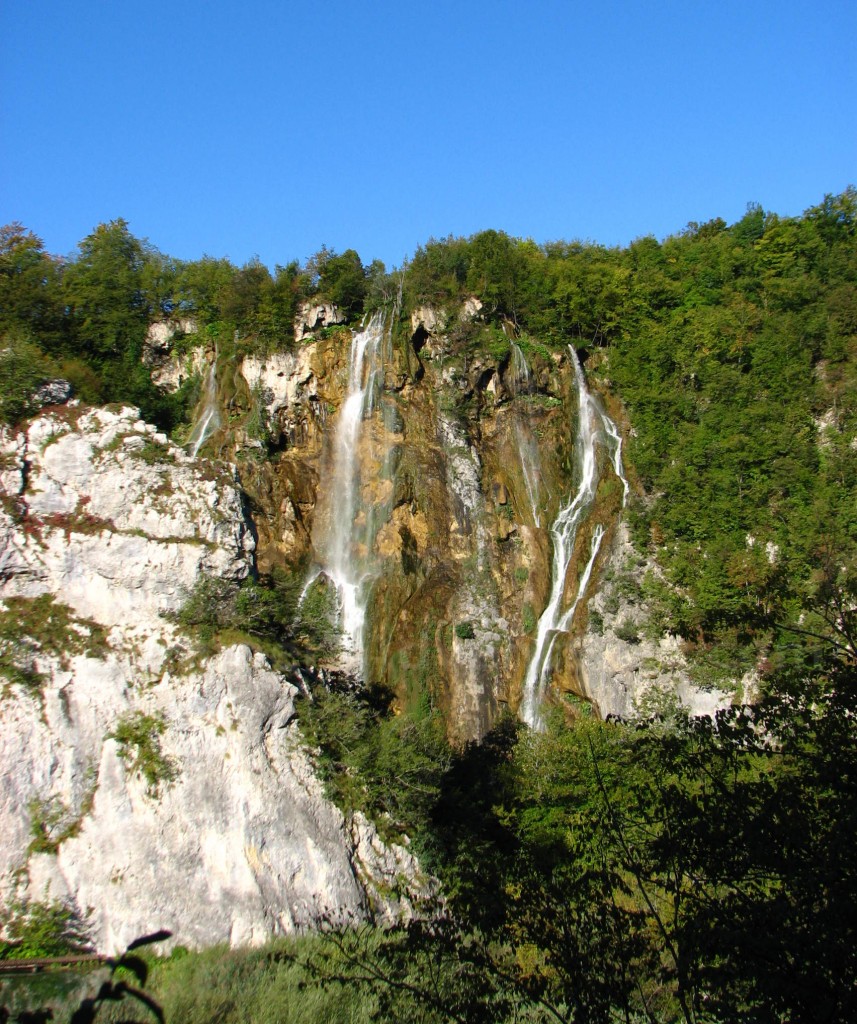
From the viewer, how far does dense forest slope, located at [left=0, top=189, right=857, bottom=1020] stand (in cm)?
909

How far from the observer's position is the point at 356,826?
1864 cm

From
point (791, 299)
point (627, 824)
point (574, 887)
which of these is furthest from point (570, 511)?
point (574, 887)

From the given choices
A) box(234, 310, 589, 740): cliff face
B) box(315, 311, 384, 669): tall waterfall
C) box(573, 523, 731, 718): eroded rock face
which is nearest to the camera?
box(573, 523, 731, 718): eroded rock face

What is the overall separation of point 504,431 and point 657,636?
1154cm

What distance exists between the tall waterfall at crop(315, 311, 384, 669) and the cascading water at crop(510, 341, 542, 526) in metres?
5.95

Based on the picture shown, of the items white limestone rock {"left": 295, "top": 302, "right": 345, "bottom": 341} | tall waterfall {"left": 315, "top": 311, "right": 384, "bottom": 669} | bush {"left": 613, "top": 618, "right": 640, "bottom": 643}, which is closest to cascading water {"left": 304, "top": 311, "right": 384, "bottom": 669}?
tall waterfall {"left": 315, "top": 311, "right": 384, "bottom": 669}

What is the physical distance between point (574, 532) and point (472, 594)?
15.1ft

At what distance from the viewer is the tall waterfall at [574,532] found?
2739 cm

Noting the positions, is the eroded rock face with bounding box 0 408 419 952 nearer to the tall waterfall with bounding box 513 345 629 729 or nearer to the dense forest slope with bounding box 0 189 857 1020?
the dense forest slope with bounding box 0 189 857 1020

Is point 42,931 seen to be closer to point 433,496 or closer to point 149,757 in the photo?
point 149,757

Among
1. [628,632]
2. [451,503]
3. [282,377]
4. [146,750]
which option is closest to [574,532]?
[451,503]

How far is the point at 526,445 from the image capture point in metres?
32.8

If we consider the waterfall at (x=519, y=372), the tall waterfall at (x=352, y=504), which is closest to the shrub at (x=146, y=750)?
the tall waterfall at (x=352, y=504)

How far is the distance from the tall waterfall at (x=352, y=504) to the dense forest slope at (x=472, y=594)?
153mm
